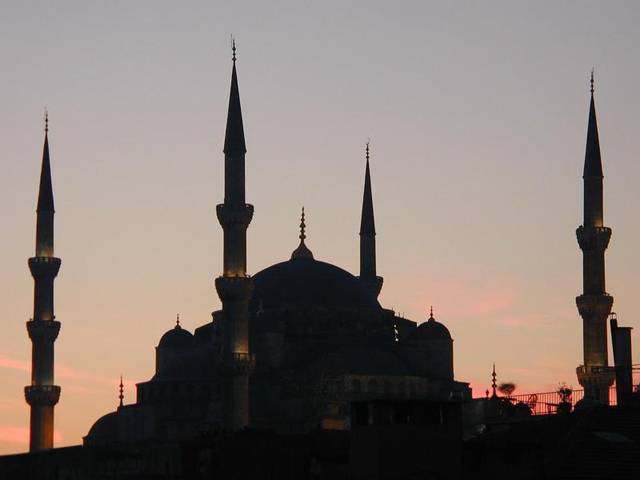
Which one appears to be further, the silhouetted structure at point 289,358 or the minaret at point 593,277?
the silhouetted structure at point 289,358

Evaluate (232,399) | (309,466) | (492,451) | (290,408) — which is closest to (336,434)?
(309,466)

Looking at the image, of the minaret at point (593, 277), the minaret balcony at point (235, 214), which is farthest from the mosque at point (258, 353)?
the minaret at point (593, 277)

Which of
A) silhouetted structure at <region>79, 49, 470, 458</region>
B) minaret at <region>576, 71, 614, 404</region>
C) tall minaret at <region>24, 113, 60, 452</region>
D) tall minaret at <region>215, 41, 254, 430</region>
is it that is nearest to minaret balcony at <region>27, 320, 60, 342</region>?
Result: tall minaret at <region>24, 113, 60, 452</region>

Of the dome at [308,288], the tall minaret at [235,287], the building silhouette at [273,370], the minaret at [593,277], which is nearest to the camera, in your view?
the building silhouette at [273,370]

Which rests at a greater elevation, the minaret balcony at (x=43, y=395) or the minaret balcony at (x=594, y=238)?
the minaret balcony at (x=594, y=238)

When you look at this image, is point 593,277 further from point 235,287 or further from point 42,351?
point 42,351

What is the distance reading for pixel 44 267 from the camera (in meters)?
75.0

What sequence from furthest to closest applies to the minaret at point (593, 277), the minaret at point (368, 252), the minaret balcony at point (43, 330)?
1. the minaret at point (368, 252)
2. the minaret balcony at point (43, 330)
3. the minaret at point (593, 277)

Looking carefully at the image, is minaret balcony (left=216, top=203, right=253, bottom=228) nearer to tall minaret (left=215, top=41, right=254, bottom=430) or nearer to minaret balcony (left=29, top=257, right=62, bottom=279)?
tall minaret (left=215, top=41, right=254, bottom=430)

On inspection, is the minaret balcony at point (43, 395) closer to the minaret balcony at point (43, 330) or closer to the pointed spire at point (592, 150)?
the minaret balcony at point (43, 330)

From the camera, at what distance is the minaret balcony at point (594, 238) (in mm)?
66875

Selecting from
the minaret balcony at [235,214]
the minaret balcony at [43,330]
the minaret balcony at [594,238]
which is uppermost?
the minaret balcony at [235,214]

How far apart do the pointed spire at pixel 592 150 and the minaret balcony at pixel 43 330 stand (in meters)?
20.8

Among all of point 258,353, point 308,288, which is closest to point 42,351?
point 258,353
